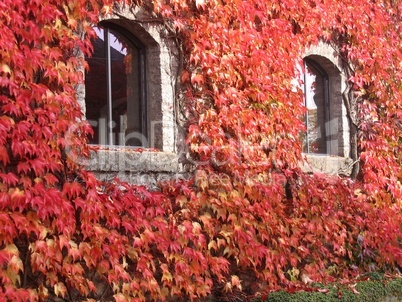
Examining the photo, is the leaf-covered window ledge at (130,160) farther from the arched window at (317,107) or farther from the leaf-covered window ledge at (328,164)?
the arched window at (317,107)

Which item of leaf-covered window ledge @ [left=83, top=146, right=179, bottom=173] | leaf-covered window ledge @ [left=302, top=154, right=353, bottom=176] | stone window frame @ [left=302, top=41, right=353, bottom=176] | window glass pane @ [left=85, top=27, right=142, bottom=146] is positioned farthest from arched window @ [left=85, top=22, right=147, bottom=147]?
stone window frame @ [left=302, top=41, right=353, bottom=176]

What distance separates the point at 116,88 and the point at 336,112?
3.68m

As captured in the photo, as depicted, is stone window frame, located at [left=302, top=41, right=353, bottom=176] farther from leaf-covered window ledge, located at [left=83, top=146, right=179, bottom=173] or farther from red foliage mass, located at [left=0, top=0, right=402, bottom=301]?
leaf-covered window ledge, located at [left=83, top=146, right=179, bottom=173]

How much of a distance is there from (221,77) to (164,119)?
0.75 meters

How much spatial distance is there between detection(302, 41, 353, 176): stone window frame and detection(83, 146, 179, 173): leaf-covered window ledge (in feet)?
9.11

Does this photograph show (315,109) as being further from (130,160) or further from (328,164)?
(130,160)

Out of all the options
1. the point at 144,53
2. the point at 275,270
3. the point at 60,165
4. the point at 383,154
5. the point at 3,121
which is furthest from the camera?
the point at 383,154

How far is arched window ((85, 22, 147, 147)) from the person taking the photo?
5.98 metres

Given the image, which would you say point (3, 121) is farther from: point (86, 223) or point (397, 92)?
point (397, 92)

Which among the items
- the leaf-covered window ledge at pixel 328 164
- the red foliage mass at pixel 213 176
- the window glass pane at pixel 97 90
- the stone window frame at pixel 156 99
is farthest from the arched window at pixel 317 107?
the window glass pane at pixel 97 90

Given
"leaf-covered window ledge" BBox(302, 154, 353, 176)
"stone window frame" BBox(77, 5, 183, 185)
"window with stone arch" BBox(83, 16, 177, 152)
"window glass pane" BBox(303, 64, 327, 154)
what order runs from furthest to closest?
"window glass pane" BBox(303, 64, 327, 154), "leaf-covered window ledge" BBox(302, 154, 353, 176), "window with stone arch" BBox(83, 16, 177, 152), "stone window frame" BBox(77, 5, 183, 185)

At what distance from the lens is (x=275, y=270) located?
22.5 ft

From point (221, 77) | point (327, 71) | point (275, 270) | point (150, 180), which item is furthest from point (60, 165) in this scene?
point (327, 71)

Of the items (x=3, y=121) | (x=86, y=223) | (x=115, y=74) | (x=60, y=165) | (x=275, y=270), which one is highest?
(x=115, y=74)
